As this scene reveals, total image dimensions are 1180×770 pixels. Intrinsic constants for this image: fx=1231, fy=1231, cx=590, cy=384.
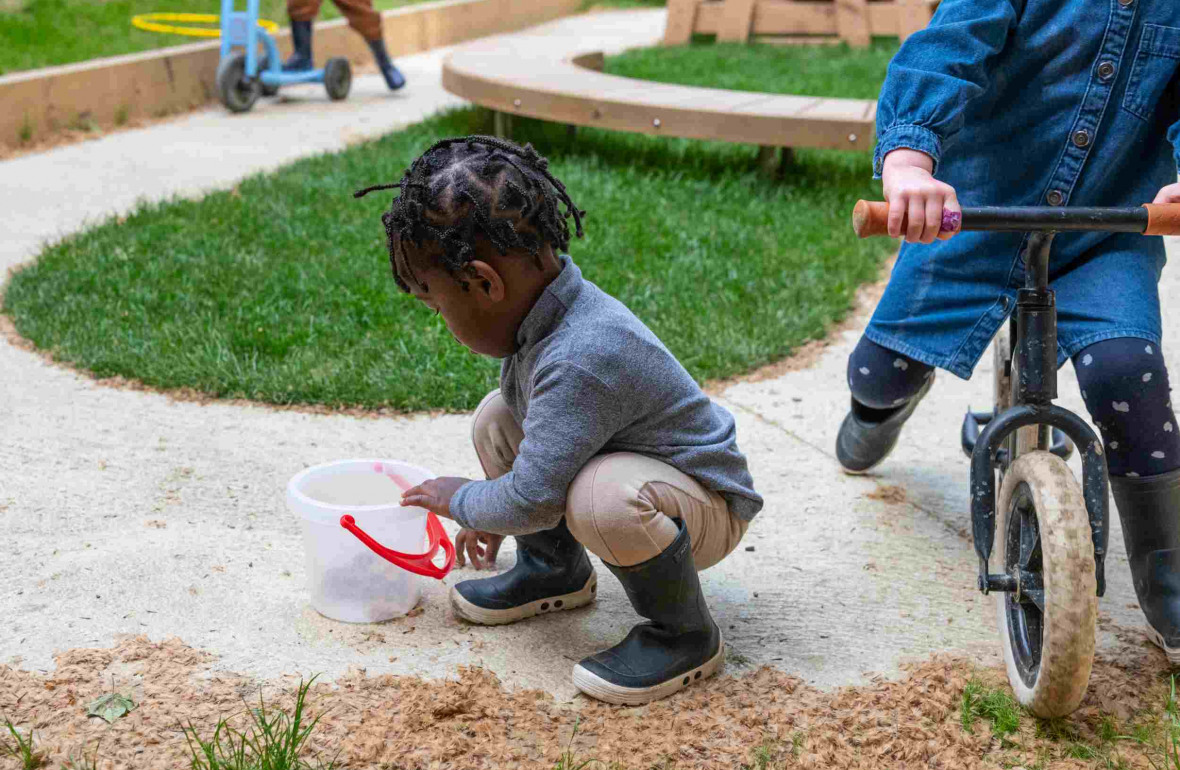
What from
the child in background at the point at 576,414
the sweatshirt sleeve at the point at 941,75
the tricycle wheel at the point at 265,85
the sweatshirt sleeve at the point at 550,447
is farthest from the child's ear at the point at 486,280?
the tricycle wheel at the point at 265,85

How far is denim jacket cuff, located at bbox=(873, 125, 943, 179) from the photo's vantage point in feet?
6.82

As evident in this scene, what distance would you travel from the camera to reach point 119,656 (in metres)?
2.16

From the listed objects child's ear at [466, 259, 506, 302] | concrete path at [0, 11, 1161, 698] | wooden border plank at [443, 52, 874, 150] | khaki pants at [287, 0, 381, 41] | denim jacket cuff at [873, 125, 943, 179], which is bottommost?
concrete path at [0, 11, 1161, 698]

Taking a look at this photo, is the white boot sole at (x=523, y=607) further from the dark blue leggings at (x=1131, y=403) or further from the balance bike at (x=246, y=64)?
the balance bike at (x=246, y=64)

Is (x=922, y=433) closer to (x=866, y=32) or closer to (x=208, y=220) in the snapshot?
(x=208, y=220)

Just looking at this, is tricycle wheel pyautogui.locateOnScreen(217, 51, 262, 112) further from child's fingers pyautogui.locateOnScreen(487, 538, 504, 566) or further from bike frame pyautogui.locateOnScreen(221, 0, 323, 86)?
child's fingers pyautogui.locateOnScreen(487, 538, 504, 566)

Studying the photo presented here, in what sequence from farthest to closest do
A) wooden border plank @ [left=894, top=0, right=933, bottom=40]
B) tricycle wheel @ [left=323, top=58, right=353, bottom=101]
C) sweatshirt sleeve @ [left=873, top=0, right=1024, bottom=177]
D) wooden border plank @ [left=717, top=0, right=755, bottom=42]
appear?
wooden border plank @ [left=717, top=0, right=755, bottom=42], wooden border plank @ [left=894, top=0, right=933, bottom=40], tricycle wheel @ [left=323, top=58, right=353, bottom=101], sweatshirt sleeve @ [left=873, top=0, right=1024, bottom=177]

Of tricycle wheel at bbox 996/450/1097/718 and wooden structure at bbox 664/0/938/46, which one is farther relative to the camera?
wooden structure at bbox 664/0/938/46

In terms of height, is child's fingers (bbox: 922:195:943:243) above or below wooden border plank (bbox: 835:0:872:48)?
above

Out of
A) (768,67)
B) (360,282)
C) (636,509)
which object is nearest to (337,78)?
(768,67)

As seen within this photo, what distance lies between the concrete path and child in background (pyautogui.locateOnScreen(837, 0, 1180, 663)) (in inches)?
16.8

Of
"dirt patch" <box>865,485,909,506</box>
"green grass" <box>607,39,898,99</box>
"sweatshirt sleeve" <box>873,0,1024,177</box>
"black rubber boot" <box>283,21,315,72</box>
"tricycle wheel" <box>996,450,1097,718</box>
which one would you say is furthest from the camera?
"green grass" <box>607,39,898,99</box>

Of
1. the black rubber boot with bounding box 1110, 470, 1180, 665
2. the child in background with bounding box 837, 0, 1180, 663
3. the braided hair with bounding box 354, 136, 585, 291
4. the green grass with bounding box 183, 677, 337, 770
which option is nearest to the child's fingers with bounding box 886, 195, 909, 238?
the child in background with bounding box 837, 0, 1180, 663

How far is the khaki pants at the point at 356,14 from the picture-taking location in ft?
24.9
